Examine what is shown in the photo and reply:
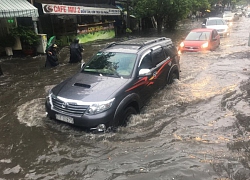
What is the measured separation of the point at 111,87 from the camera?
209 inches

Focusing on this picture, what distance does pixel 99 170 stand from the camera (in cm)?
427

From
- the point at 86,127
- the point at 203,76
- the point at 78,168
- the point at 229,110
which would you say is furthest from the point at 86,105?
the point at 203,76

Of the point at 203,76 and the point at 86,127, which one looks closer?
the point at 86,127

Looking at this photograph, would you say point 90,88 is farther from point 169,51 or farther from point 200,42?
point 200,42

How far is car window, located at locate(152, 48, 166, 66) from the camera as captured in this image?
681cm

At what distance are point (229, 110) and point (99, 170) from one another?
13.5ft

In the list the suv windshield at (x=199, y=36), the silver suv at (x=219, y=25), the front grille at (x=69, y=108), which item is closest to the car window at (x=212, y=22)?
the silver suv at (x=219, y=25)

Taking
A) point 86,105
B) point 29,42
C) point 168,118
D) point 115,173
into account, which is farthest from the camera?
point 29,42

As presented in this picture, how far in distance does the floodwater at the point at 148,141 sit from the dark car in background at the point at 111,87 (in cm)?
40

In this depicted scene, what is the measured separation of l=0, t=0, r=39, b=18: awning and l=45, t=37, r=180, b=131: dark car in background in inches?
287

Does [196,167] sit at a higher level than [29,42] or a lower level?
lower

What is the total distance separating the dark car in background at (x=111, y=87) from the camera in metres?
4.95

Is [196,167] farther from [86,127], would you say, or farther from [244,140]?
[86,127]

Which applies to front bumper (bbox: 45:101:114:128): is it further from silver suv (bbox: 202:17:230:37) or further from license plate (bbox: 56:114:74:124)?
silver suv (bbox: 202:17:230:37)
